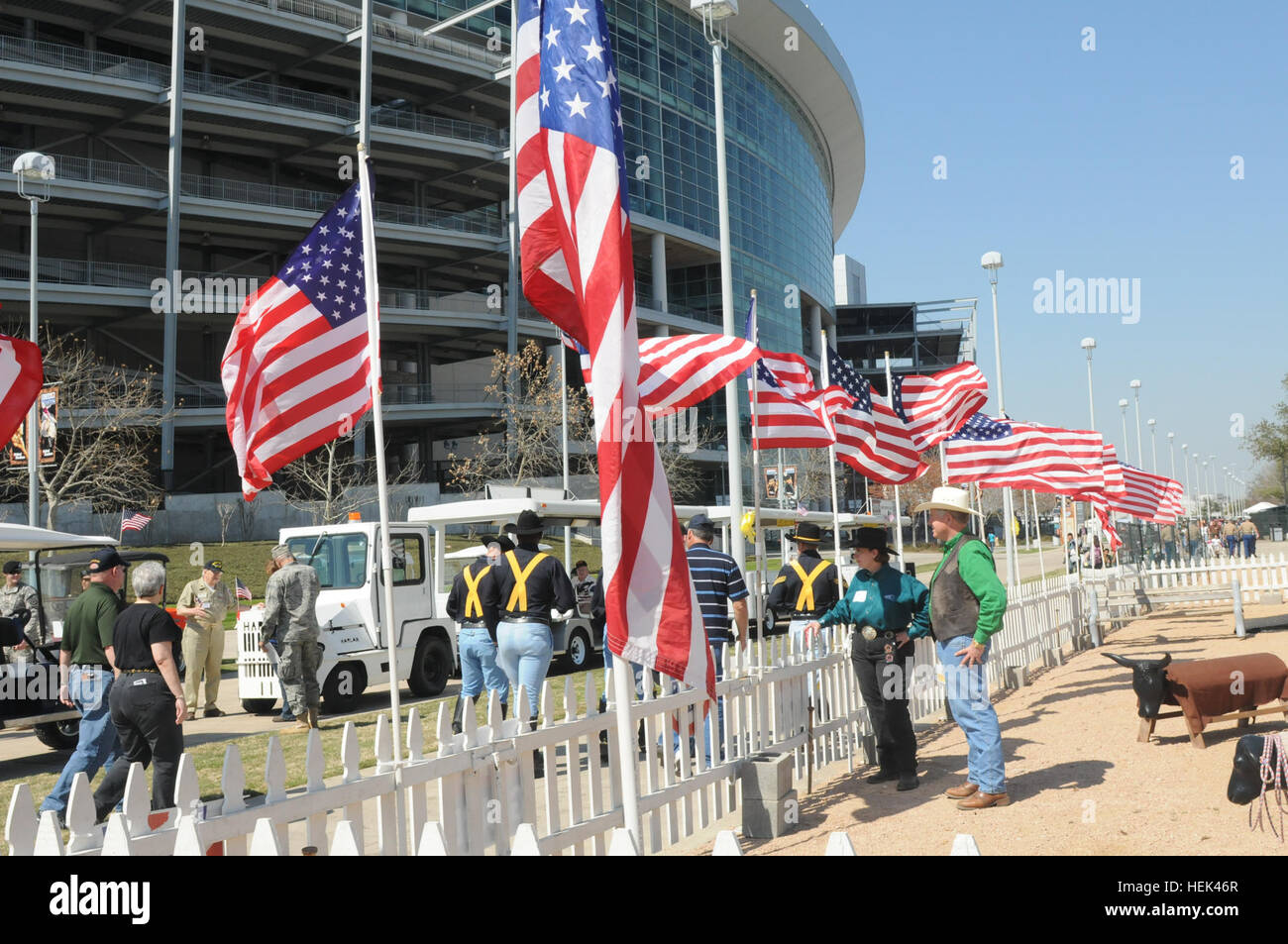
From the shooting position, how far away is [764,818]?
6.57 metres

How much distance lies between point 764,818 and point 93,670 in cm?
481

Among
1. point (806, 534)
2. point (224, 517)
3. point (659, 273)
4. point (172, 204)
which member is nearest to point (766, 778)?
point (806, 534)

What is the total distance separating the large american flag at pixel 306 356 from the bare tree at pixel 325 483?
1304 inches

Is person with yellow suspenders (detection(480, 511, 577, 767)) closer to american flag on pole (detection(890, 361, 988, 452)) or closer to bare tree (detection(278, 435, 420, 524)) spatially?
american flag on pole (detection(890, 361, 988, 452))

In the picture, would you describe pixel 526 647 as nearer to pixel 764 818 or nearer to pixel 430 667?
pixel 764 818

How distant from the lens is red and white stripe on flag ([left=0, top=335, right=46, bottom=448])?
669 cm

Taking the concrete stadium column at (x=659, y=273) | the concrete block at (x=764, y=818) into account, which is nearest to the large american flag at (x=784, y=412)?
the concrete block at (x=764, y=818)

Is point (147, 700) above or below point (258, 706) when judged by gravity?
above

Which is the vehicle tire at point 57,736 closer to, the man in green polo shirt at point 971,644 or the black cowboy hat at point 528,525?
the black cowboy hat at point 528,525

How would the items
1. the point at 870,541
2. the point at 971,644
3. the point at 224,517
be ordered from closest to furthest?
the point at 971,644, the point at 870,541, the point at 224,517

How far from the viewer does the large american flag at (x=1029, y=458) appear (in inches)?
615

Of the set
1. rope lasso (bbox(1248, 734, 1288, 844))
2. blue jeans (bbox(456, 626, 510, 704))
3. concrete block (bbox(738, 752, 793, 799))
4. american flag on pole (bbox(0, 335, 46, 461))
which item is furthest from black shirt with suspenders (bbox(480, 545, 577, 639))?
rope lasso (bbox(1248, 734, 1288, 844))

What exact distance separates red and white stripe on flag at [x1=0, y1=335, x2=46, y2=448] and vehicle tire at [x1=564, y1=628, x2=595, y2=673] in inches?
416
